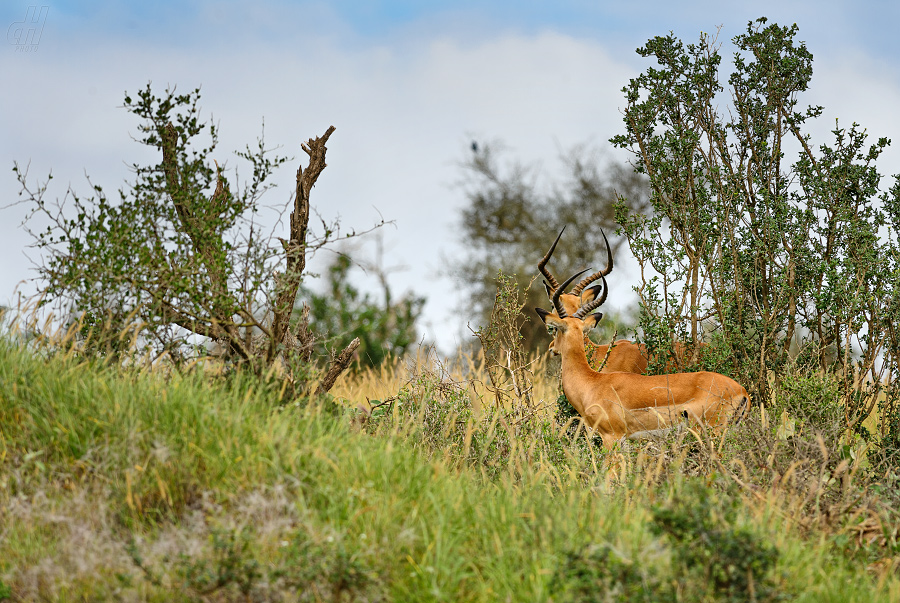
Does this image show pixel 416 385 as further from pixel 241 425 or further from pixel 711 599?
pixel 711 599

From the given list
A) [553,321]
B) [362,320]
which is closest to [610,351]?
[553,321]

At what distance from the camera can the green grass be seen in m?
3.99

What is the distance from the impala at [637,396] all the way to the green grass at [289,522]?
7.27 ft

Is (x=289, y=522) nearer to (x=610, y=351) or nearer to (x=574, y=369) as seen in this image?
(x=574, y=369)

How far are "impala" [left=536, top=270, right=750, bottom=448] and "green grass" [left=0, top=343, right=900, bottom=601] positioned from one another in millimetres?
2216

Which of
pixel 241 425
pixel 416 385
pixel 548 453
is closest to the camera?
pixel 241 425

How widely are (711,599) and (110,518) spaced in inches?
123

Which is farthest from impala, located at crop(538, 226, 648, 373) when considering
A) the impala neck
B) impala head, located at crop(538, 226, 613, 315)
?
the impala neck

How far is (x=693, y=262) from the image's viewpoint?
8.85m

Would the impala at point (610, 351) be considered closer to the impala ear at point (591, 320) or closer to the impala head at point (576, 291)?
the impala head at point (576, 291)

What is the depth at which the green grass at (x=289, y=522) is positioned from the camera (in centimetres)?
399

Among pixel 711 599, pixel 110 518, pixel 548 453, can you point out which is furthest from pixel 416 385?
pixel 711 599

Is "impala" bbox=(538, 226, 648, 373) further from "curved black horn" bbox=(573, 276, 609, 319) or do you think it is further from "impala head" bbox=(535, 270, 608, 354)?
"impala head" bbox=(535, 270, 608, 354)

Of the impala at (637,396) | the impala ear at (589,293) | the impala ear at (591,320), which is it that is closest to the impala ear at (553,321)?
the impala at (637,396)
